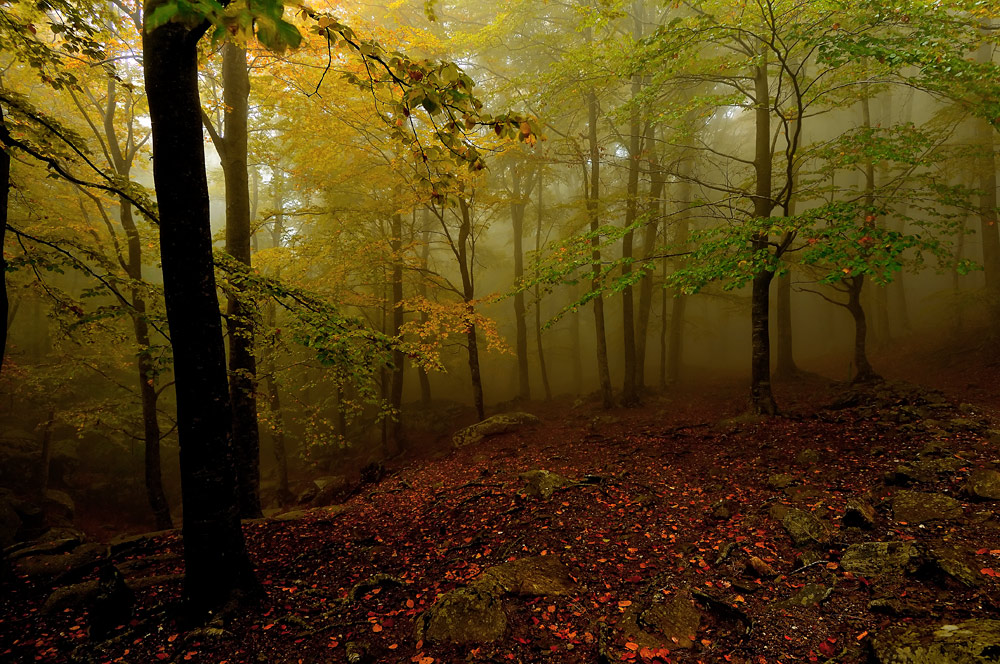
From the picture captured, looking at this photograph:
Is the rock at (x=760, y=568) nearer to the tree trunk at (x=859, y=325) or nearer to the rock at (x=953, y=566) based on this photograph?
the rock at (x=953, y=566)

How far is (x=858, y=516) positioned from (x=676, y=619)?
8.79ft

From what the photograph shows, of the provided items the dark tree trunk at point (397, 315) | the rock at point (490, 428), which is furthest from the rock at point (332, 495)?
the rock at point (490, 428)

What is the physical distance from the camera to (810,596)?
3445mm

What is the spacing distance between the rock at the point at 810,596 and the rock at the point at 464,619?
2.47 meters

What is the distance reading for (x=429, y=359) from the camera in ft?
24.0

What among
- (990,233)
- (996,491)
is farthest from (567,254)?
(990,233)

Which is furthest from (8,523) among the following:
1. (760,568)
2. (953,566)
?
(953,566)

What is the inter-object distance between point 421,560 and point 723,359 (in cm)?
3892

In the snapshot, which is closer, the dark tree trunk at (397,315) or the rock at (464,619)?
the rock at (464,619)

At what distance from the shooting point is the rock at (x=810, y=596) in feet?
11.1

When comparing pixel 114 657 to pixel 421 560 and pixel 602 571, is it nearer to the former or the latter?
pixel 421 560

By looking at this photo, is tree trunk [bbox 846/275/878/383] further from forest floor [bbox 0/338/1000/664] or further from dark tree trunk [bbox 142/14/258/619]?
dark tree trunk [bbox 142/14/258/619]

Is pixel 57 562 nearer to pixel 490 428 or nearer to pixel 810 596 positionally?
pixel 810 596

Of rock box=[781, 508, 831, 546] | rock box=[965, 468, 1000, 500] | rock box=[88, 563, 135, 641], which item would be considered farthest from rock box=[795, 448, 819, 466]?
rock box=[88, 563, 135, 641]
